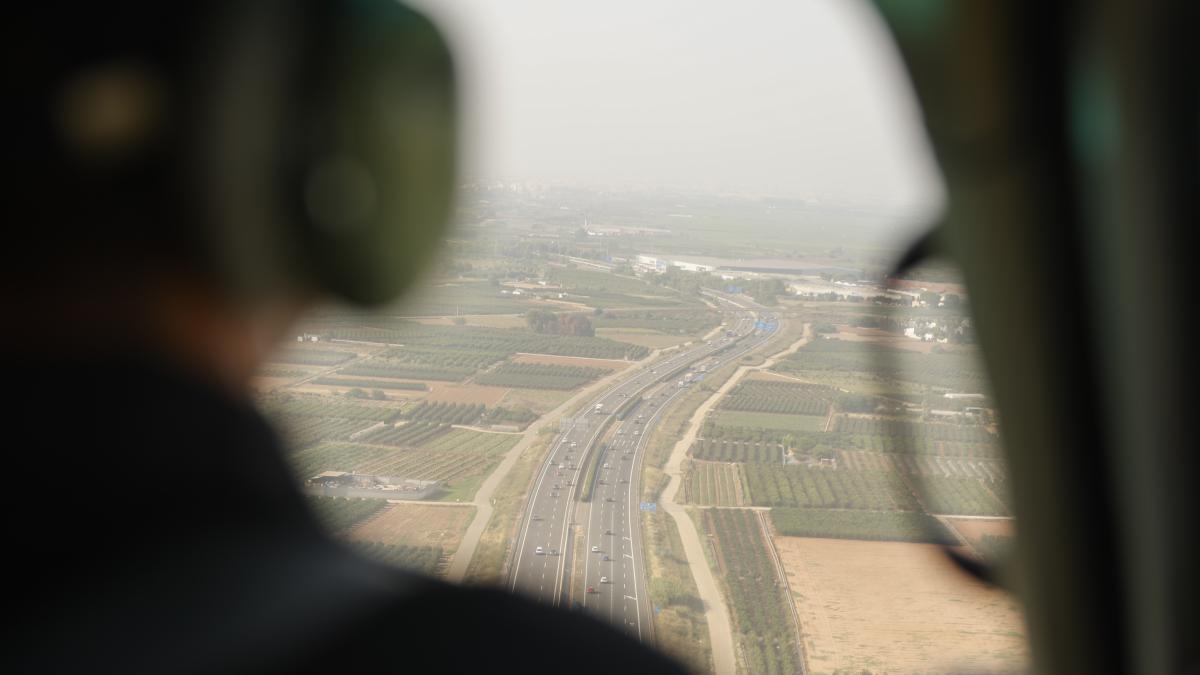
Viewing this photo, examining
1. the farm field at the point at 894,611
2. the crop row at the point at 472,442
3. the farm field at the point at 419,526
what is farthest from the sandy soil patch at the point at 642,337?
the farm field at the point at 419,526

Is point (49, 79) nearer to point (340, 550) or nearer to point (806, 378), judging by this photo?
point (340, 550)

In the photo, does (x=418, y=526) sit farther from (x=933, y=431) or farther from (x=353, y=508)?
(x=933, y=431)

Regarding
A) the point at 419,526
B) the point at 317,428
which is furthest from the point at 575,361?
the point at 317,428

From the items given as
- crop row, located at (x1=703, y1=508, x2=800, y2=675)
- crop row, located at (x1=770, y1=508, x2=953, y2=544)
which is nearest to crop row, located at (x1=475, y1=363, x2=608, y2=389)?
crop row, located at (x1=703, y1=508, x2=800, y2=675)

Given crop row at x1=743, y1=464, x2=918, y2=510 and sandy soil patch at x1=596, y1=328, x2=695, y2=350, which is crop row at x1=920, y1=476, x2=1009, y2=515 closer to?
crop row at x1=743, y1=464, x2=918, y2=510

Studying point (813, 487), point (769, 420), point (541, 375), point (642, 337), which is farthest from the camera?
point (642, 337)

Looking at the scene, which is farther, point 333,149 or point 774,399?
point 774,399
